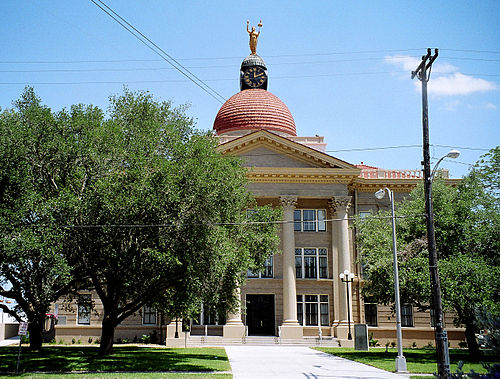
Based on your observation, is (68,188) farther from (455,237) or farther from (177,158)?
(455,237)

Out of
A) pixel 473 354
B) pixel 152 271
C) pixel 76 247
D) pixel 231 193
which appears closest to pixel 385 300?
pixel 473 354

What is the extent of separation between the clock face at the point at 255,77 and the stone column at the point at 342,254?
17.7m

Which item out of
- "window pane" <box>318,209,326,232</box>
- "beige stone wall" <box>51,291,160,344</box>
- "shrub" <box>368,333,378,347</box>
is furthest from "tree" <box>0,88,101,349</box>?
"shrub" <box>368,333,378,347</box>

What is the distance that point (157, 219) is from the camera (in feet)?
68.2

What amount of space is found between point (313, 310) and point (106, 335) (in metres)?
19.3

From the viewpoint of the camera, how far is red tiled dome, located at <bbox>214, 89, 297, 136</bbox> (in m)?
45.8

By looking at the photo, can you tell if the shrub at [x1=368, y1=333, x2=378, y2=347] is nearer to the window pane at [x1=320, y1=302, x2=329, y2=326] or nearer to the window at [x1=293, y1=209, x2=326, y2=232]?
the window pane at [x1=320, y1=302, x2=329, y2=326]

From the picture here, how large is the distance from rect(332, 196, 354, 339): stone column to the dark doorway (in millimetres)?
5280

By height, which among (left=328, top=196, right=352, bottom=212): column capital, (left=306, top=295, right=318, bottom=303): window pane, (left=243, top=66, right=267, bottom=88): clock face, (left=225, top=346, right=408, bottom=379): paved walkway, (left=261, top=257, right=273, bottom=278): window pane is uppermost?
(left=243, top=66, right=267, bottom=88): clock face

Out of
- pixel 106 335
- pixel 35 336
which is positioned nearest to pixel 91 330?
pixel 35 336

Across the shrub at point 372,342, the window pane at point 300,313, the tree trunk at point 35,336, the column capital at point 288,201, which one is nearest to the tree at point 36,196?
the tree trunk at point 35,336

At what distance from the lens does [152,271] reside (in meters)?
20.7

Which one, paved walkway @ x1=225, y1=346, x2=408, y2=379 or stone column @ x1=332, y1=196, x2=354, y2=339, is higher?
stone column @ x1=332, y1=196, x2=354, y2=339

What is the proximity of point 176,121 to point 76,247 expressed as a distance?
786 cm
